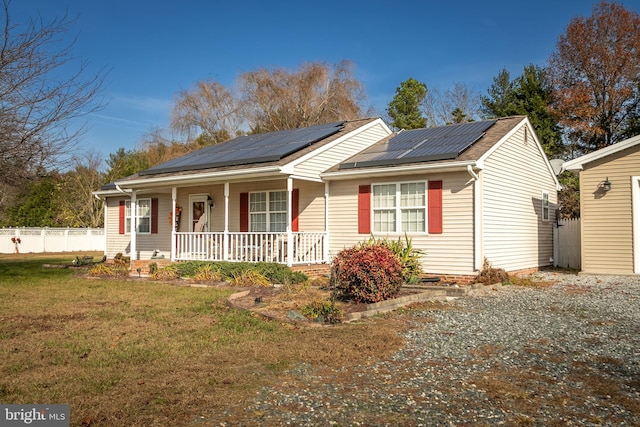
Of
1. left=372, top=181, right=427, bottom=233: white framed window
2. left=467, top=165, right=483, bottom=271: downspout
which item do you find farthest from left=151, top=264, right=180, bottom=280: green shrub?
left=467, top=165, right=483, bottom=271: downspout

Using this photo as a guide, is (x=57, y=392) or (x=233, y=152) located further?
(x=233, y=152)

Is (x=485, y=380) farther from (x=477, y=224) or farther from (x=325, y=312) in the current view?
(x=477, y=224)

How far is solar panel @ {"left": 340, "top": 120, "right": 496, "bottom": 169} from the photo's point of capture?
13383 mm

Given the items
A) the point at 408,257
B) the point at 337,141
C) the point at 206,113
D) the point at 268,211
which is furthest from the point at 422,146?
the point at 206,113

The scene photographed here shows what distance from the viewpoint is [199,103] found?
39625 mm

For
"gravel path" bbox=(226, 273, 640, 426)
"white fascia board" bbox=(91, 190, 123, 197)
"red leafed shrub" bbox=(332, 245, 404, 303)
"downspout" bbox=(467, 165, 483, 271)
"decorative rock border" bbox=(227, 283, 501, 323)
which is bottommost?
"gravel path" bbox=(226, 273, 640, 426)

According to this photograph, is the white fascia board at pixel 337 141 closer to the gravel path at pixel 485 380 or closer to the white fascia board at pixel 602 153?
the white fascia board at pixel 602 153

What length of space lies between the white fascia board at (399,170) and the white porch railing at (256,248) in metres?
1.83

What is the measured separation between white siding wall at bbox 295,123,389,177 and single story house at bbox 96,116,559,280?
3 centimetres

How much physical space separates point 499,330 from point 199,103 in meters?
35.9

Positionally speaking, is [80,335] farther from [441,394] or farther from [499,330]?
[499,330]

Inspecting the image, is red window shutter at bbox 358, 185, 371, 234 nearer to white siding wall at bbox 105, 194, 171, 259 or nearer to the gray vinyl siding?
the gray vinyl siding

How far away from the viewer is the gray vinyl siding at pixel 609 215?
553 inches

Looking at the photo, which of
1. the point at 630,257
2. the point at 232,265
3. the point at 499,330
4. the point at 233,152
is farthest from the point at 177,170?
the point at 630,257
